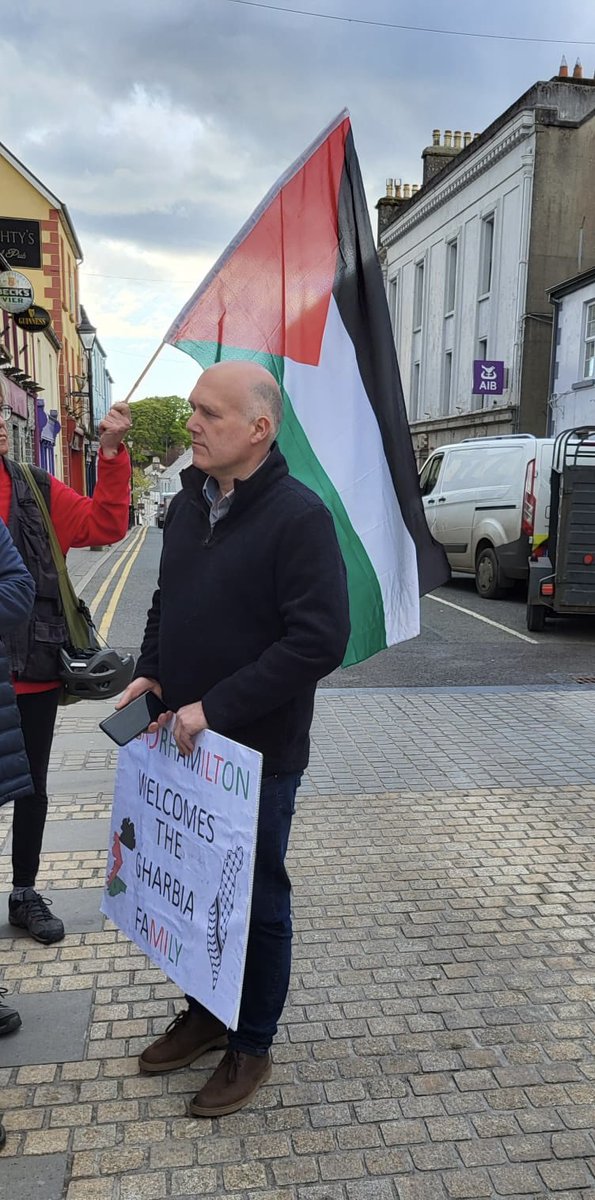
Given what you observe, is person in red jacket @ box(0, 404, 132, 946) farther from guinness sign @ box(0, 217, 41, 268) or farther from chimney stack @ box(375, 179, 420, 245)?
chimney stack @ box(375, 179, 420, 245)

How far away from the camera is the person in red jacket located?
294 cm

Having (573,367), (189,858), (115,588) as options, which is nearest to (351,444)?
(189,858)

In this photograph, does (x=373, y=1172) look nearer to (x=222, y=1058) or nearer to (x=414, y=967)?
(x=222, y=1058)

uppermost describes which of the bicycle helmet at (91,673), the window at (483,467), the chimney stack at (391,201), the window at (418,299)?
the chimney stack at (391,201)

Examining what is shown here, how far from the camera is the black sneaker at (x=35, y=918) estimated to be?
3.27 metres

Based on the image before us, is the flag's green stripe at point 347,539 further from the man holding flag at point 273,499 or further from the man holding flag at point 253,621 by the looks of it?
the man holding flag at point 253,621

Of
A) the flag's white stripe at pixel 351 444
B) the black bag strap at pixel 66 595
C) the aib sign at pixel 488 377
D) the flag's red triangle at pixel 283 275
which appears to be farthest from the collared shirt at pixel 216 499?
the aib sign at pixel 488 377

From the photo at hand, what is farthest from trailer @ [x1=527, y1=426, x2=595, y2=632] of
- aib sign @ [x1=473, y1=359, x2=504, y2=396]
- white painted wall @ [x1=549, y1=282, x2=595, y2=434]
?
aib sign @ [x1=473, y1=359, x2=504, y2=396]

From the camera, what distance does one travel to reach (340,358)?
338 centimetres

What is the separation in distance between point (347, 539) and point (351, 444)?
38cm

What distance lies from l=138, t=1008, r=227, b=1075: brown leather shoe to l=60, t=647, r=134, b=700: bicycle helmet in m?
1.08

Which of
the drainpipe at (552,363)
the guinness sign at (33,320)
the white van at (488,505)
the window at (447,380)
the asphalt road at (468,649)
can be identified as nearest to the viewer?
the asphalt road at (468,649)

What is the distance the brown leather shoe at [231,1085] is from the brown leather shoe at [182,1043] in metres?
0.14

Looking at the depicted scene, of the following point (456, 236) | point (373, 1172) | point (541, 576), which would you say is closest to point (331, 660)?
point (373, 1172)
